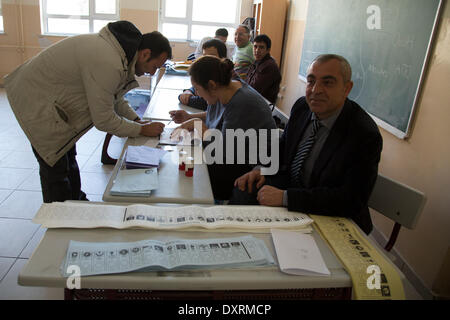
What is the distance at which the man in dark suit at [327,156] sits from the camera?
4.42 ft

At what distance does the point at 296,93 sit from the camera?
18.2 feet

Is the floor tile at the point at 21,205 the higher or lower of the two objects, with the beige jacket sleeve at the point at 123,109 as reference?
lower

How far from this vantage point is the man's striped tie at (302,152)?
5.36ft

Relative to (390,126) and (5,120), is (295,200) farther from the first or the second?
(5,120)

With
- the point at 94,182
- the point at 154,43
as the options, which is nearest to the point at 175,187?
the point at 154,43

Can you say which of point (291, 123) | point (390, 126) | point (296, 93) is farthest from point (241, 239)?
point (296, 93)

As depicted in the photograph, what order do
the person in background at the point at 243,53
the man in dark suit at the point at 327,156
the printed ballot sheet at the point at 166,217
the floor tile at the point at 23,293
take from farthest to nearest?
the person in background at the point at 243,53 → the floor tile at the point at 23,293 → the man in dark suit at the point at 327,156 → the printed ballot sheet at the point at 166,217

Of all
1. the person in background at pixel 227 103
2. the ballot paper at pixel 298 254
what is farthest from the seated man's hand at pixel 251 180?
the ballot paper at pixel 298 254

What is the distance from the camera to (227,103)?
6.84ft

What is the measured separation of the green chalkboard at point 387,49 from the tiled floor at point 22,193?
1281 millimetres

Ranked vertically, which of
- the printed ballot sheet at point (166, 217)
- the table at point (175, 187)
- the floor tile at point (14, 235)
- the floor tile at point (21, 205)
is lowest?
the floor tile at point (14, 235)

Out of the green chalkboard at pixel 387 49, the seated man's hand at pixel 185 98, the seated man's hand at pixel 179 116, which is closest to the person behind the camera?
the green chalkboard at pixel 387 49

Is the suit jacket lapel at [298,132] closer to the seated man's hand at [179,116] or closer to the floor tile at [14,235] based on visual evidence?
the seated man's hand at [179,116]
